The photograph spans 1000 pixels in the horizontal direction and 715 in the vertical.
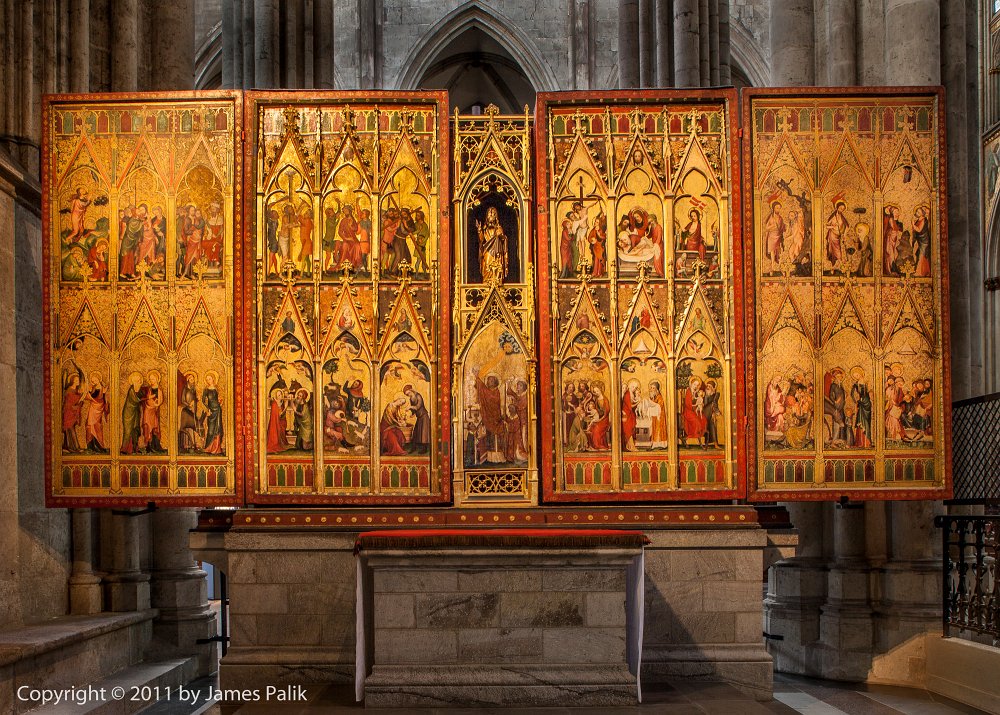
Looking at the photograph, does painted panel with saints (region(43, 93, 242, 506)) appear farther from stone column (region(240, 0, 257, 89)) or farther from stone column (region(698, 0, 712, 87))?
stone column (region(698, 0, 712, 87))

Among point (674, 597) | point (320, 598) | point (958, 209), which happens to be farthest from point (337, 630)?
point (958, 209)

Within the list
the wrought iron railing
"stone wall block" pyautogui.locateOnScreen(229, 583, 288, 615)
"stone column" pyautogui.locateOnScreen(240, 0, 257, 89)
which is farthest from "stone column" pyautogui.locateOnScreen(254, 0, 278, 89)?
the wrought iron railing

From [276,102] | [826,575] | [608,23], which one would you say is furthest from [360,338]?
[608,23]

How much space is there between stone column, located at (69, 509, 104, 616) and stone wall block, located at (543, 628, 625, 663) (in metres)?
4.84

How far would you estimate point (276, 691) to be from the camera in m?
8.33

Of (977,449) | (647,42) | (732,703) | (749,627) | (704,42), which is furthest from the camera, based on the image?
(647,42)

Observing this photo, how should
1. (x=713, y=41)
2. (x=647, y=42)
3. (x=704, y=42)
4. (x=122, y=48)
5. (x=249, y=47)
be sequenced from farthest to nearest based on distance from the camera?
(x=647, y=42) → (x=713, y=41) → (x=704, y=42) → (x=249, y=47) → (x=122, y=48)

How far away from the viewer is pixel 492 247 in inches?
355

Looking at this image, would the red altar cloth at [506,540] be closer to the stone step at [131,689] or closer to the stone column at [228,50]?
the stone step at [131,689]

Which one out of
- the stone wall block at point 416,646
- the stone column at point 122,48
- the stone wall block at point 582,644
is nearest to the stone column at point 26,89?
the stone column at point 122,48

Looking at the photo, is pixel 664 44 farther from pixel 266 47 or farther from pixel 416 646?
pixel 416 646

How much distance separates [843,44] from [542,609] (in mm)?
7358

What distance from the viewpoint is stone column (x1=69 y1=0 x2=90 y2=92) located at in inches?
400

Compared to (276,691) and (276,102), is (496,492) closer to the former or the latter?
(276,691)
